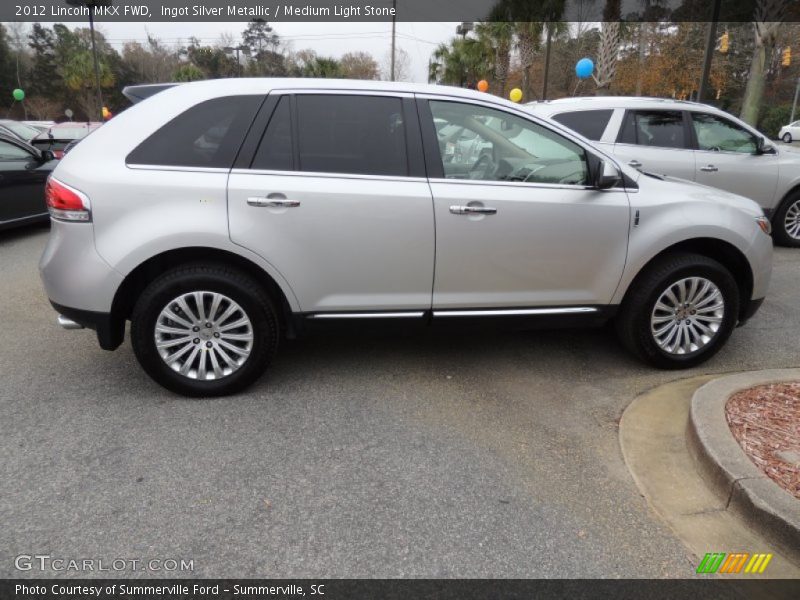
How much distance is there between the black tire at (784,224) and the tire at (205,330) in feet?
23.9

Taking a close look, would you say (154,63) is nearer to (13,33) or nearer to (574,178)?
(13,33)

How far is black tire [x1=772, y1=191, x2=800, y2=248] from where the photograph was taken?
25.2 feet

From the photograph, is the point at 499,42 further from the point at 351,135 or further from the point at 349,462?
the point at 349,462

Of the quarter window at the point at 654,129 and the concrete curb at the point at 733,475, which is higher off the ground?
→ the quarter window at the point at 654,129

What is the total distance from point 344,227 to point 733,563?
8.31 feet

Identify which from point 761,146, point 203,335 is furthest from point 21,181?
point 761,146

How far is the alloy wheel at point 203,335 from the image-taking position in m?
3.46

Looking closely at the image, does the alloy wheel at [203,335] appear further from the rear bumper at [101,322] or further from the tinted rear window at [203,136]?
the tinted rear window at [203,136]

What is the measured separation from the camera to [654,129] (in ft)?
23.3

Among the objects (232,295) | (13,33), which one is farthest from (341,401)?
(13,33)

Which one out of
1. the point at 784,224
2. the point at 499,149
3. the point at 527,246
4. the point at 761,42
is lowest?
the point at 784,224

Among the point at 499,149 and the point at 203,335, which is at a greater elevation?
the point at 499,149

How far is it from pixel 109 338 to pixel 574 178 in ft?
10.3

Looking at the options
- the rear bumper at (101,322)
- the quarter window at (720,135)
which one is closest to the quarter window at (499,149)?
the rear bumper at (101,322)
